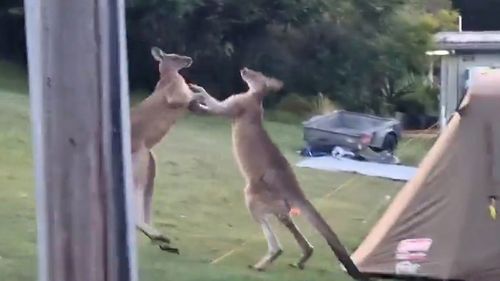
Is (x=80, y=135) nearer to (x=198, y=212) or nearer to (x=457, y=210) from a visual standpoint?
(x=457, y=210)

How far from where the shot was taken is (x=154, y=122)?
297 inches

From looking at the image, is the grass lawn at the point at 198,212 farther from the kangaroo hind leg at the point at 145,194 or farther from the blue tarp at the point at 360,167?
the blue tarp at the point at 360,167

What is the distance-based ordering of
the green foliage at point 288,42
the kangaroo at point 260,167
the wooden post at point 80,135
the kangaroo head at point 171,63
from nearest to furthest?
the wooden post at point 80,135 < the kangaroo at point 260,167 < the kangaroo head at point 171,63 < the green foliage at point 288,42

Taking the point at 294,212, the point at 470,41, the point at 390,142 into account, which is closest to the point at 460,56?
the point at 470,41

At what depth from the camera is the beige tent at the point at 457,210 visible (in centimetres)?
777

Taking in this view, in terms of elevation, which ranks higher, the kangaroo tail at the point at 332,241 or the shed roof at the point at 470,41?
the shed roof at the point at 470,41

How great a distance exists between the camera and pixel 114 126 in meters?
2.09

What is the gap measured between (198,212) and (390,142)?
3.86 metres

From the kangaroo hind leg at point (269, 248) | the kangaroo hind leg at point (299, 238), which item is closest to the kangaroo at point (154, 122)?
the kangaroo hind leg at point (269, 248)

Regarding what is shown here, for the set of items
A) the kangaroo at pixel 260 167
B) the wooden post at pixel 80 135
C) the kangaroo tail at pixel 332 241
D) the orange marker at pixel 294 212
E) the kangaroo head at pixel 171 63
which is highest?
the wooden post at pixel 80 135

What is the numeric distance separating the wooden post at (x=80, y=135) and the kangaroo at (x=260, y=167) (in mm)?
5423

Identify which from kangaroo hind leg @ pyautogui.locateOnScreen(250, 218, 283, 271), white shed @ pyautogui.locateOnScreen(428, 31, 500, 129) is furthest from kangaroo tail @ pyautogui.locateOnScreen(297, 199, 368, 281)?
white shed @ pyautogui.locateOnScreen(428, 31, 500, 129)

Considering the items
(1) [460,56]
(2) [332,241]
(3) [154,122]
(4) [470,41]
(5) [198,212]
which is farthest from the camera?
(1) [460,56]

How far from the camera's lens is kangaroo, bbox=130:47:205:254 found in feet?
24.5
